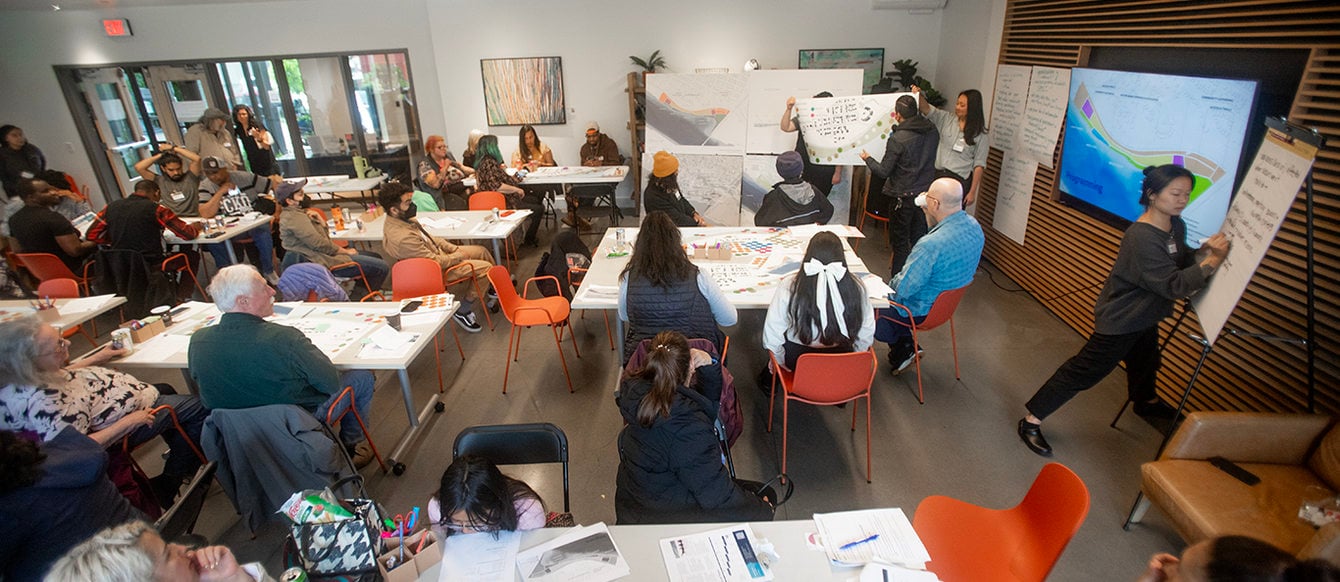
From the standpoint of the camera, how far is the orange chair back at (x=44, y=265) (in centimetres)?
471

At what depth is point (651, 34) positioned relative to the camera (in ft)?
26.7

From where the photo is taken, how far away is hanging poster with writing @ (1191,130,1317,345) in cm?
217

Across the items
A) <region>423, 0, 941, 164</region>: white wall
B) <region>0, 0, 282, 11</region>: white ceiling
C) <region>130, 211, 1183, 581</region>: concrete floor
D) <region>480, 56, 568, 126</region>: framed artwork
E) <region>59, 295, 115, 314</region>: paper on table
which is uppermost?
<region>0, 0, 282, 11</region>: white ceiling

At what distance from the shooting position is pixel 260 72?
353 inches

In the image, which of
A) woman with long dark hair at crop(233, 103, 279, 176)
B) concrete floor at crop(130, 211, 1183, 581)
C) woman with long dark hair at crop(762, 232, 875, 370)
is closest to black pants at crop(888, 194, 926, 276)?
concrete floor at crop(130, 211, 1183, 581)

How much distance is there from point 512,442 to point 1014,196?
519 centimetres

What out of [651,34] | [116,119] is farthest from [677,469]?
[116,119]

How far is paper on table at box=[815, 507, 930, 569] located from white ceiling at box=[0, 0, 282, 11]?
10.2 meters

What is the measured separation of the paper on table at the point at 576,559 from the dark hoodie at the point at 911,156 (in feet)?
14.4

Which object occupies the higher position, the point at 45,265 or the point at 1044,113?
the point at 1044,113

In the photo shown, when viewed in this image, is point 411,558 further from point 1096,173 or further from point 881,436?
point 1096,173

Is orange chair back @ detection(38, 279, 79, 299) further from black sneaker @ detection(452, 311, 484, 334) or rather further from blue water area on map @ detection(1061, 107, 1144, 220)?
blue water area on map @ detection(1061, 107, 1144, 220)

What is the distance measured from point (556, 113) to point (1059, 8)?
20.4 feet

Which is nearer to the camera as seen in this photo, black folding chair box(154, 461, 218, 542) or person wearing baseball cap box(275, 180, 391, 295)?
black folding chair box(154, 461, 218, 542)
